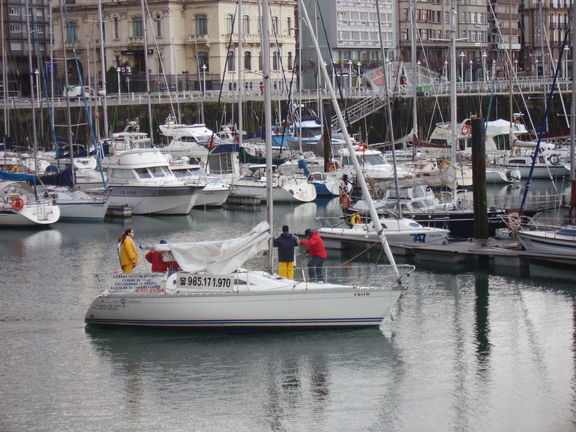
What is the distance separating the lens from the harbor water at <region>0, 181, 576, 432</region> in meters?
21.7

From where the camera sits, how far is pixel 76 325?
93.5 ft

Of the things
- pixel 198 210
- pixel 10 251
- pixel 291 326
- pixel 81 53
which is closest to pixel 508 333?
pixel 291 326

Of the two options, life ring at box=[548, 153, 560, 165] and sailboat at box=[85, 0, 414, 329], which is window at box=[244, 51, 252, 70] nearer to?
life ring at box=[548, 153, 560, 165]

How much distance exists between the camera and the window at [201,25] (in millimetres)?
93312

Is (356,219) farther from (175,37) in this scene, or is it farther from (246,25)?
(175,37)

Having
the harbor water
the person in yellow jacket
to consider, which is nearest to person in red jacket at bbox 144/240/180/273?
the person in yellow jacket

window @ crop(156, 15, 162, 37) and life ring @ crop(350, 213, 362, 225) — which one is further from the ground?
window @ crop(156, 15, 162, 37)

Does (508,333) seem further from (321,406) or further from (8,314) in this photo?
(8,314)

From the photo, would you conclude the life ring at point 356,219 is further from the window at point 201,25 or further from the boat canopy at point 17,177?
the window at point 201,25

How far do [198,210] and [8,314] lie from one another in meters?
24.1

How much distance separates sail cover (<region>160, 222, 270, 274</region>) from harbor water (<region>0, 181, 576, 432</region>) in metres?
1.48

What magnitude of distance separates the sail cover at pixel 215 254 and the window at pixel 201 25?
67.9 metres

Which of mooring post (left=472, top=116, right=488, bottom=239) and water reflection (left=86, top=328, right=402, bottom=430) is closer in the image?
water reflection (left=86, top=328, right=402, bottom=430)

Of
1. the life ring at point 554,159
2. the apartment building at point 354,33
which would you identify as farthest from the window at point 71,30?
the life ring at point 554,159
